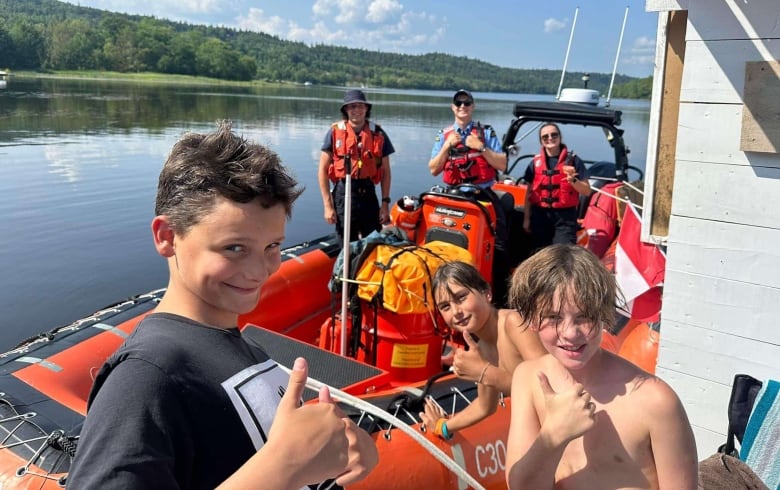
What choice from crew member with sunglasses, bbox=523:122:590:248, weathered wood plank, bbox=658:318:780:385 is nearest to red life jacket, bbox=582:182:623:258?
crew member with sunglasses, bbox=523:122:590:248

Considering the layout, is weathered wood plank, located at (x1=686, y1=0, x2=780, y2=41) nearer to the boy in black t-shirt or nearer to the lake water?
the lake water

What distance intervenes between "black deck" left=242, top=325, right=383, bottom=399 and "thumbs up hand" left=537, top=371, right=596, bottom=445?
145 cm

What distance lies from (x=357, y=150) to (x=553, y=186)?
→ 1442 millimetres

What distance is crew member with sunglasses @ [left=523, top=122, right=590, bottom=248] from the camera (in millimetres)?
4266

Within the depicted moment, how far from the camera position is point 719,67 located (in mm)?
2029

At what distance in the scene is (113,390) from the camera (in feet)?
2.54

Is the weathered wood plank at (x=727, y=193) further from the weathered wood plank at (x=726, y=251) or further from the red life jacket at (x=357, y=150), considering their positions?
the red life jacket at (x=357, y=150)

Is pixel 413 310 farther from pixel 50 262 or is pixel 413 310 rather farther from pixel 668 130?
pixel 50 262

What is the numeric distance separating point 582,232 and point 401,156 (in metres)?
12.6

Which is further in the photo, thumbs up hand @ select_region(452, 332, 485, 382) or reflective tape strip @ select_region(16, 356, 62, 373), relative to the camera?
reflective tape strip @ select_region(16, 356, 62, 373)

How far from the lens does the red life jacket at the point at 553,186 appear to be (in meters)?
4.27

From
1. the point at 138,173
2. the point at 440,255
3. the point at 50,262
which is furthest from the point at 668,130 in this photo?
the point at 138,173

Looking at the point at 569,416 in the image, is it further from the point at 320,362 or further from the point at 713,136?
the point at 320,362

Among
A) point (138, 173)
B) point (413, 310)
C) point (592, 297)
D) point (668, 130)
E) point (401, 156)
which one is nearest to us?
point (592, 297)
